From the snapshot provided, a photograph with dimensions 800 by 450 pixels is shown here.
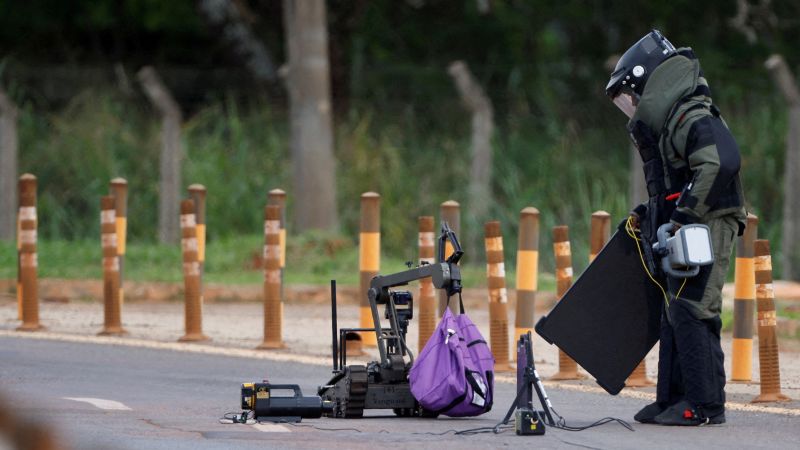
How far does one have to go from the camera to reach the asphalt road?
7.80 metres

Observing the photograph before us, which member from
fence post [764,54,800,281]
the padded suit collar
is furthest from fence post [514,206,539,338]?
fence post [764,54,800,281]

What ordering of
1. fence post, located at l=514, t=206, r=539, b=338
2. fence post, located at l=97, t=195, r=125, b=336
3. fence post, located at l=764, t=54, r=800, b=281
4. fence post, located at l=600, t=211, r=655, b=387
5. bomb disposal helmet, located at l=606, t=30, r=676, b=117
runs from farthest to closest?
fence post, located at l=764, t=54, r=800, b=281, fence post, located at l=97, t=195, r=125, b=336, fence post, located at l=514, t=206, r=539, b=338, fence post, located at l=600, t=211, r=655, b=387, bomb disposal helmet, located at l=606, t=30, r=676, b=117

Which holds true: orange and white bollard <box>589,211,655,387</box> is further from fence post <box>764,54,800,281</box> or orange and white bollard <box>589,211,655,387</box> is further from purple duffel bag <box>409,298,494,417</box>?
fence post <box>764,54,800,281</box>

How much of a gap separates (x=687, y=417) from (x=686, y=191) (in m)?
1.03

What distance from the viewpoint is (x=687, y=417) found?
8.45 m

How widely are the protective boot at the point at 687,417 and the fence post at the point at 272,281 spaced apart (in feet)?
15.1

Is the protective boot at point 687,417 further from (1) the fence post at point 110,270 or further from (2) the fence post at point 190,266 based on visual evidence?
(1) the fence post at point 110,270

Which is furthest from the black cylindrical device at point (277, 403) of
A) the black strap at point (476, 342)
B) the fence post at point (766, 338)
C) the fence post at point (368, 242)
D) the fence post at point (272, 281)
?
the fence post at point (272, 281)

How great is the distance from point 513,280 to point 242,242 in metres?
3.42

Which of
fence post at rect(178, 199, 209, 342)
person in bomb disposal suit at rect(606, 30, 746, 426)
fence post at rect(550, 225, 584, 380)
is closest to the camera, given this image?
person in bomb disposal suit at rect(606, 30, 746, 426)

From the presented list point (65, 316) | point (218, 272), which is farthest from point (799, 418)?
point (218, 272)

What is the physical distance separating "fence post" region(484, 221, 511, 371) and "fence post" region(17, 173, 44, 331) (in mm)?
3846

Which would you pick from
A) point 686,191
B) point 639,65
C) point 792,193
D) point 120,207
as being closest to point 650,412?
point 686,191

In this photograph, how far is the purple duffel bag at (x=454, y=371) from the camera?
850 cm
